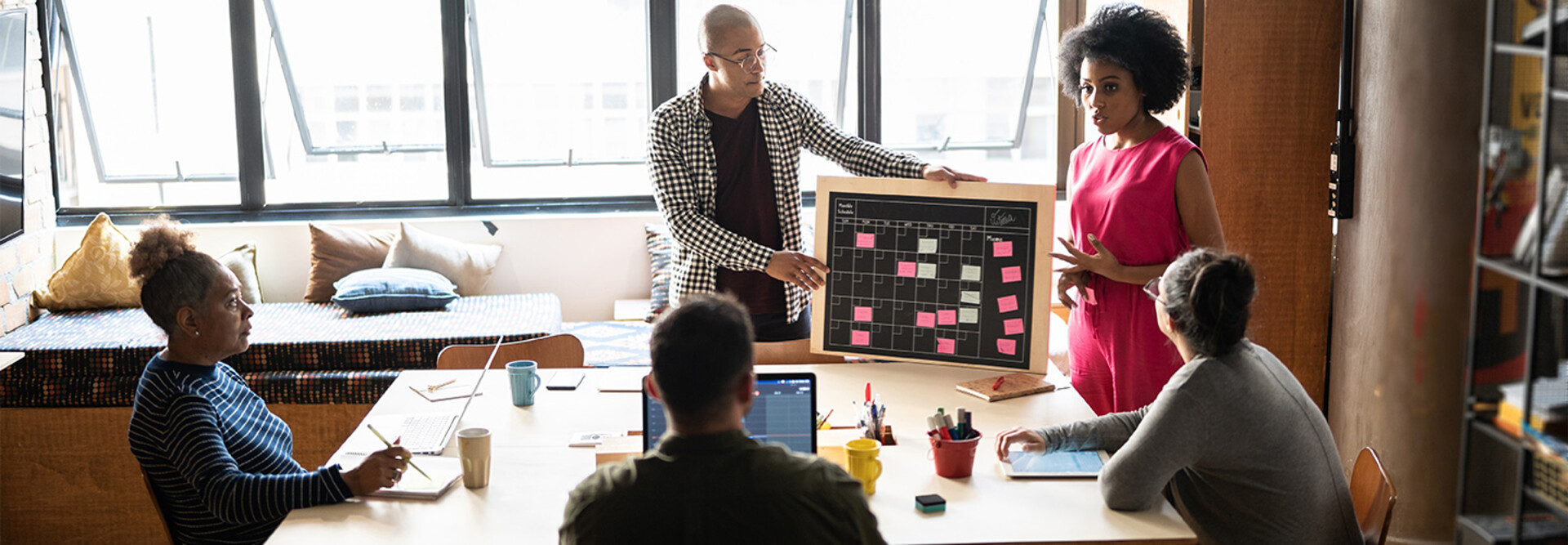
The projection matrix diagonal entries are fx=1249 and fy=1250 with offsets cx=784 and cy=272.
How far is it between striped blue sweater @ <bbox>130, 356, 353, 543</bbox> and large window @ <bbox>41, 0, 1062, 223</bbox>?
3251mm

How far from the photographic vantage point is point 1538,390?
184cm

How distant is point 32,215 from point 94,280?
0.36 metres

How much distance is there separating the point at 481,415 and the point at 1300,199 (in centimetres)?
246

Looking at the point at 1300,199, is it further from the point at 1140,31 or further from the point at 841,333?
the point at 841,333

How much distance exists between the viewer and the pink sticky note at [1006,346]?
2.98 metres

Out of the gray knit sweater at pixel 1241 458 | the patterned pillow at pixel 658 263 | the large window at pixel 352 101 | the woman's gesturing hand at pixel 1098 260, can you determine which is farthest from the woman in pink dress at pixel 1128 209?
the large window at pixel 352 101

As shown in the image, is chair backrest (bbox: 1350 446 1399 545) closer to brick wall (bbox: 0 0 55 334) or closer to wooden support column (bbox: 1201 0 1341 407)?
wooden support column (bbox: 1201 0 1341 407)

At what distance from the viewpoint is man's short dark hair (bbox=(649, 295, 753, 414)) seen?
1.47 metres

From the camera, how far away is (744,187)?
3.27 m

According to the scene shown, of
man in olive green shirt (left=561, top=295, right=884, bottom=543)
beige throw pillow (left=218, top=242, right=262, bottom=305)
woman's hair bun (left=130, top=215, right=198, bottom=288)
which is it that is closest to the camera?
man in olive green shirt (left=561, top=295, right=884, bottom=543)

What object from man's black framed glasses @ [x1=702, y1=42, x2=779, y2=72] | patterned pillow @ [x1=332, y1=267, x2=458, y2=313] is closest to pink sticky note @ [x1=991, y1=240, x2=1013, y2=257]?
man's black framed glasses @ [x1=702, y1=42, x2=779, y2=72]

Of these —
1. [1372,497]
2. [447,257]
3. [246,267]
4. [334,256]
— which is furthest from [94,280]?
[1372,497]

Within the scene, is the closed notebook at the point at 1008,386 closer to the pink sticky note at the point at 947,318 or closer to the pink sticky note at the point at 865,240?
the pink sticky note at the point at 947,318

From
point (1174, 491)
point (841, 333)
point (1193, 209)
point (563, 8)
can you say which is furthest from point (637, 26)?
point (1174, 491)
